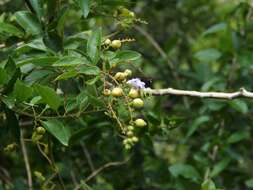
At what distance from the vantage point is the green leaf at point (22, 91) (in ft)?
3.95

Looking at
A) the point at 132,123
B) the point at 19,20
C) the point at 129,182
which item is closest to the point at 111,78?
the point at 132,123

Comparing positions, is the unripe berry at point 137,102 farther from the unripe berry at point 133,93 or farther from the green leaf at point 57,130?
the green leaf at point 57,130

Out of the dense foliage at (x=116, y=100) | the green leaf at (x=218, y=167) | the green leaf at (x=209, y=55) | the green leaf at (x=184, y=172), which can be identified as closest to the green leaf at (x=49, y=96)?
the dense foliage at (x=116, y=100)

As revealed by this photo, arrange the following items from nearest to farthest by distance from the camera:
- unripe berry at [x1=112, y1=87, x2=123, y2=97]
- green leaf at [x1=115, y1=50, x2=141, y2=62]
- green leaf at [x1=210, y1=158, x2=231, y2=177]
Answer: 1. unripe berry at [x1=112, y1=87, x2=123, y2=97]
2. green leaf at [x1=115, y1=50, x2=141, y2=62]
3. green leaf at [x1=210, y1=158, x2=231, y2=177]

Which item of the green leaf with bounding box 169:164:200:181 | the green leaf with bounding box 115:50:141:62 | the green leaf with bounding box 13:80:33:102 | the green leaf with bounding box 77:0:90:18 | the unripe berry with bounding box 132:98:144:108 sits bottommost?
the green leaf with bounding box 169:164:200:181

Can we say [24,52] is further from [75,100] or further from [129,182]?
[129,182]

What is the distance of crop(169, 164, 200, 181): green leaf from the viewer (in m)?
1.84

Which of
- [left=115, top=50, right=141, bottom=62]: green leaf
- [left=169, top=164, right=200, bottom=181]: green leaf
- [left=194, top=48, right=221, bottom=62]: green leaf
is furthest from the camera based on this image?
[left=194, top=48, right=221, bottom=62]: green leaf

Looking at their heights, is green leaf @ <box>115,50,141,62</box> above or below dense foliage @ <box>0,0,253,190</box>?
above

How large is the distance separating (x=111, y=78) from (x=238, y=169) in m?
1.37

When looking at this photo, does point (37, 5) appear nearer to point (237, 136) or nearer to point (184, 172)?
point (184, 172)

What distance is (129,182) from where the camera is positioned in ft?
7.06

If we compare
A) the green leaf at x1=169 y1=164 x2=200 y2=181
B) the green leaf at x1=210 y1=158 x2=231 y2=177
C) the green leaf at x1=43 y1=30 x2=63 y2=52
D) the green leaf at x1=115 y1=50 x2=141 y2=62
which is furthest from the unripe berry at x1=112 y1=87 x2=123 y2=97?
the green leaf at x1=210 y1=158 x2=231 y2=177

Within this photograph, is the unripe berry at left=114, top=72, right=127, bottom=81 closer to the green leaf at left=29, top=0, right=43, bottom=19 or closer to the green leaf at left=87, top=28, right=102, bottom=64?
the green leaf at left=87, top=28, right=102, bottom=64
